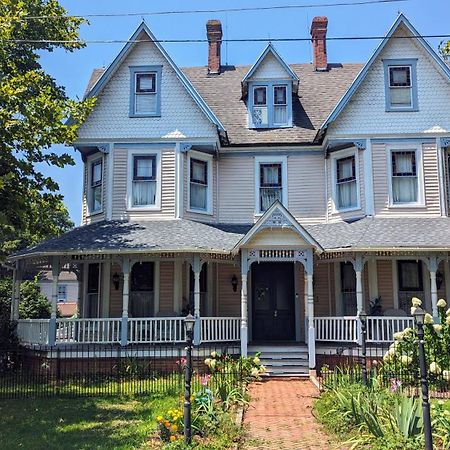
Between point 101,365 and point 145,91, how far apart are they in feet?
32.0

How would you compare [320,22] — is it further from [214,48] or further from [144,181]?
[144,181]

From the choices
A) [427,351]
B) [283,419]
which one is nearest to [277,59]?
[427,351]

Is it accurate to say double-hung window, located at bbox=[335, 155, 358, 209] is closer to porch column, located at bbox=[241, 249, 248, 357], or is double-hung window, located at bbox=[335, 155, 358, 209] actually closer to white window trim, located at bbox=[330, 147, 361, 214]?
white window trim, located at bbox=[330, 147, 361, 214]

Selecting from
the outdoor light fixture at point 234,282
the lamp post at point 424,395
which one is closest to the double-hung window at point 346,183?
the outdoor light fixture at point 234,282

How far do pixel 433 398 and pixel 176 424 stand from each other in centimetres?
602

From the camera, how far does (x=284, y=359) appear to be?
15867 millimetres

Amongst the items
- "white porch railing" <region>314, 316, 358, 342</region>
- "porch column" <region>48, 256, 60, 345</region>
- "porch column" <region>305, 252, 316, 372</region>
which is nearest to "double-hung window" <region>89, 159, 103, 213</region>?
"porch column" <region>48, 256, 60, 345</region>

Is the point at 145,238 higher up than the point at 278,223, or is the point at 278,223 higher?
the point at 278,223

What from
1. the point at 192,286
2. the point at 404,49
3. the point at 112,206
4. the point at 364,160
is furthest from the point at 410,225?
the point at 112,206

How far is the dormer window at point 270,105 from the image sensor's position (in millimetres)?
19719

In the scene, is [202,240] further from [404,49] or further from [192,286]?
[404,49]

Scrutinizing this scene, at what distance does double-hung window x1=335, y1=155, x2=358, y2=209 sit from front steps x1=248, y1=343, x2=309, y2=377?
5435 mm

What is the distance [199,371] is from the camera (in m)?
15.8

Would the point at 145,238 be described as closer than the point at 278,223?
No
